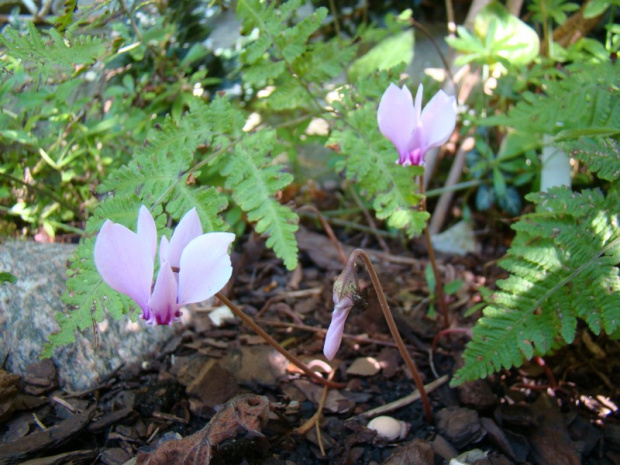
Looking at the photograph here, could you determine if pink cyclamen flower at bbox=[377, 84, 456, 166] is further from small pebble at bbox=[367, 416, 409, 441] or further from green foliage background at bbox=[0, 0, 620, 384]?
small pebble at bbox=[367, 416, 409, 441]

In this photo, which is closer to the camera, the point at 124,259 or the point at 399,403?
the point at 124,259

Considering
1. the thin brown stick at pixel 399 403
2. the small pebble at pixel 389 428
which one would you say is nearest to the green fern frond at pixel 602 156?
the thin brown stick at pixel 399 403

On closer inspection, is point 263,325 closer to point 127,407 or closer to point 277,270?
point 277,270

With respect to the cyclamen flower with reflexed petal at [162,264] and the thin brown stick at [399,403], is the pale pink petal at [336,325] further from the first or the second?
the thin brown stick at [399,403]

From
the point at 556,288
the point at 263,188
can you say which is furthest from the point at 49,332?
the point at 556,288

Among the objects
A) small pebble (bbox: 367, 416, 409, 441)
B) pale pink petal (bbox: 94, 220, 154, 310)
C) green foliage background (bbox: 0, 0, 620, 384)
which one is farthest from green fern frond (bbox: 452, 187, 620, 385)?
pale pink petal (bbox: 94, 220, 154, 310)

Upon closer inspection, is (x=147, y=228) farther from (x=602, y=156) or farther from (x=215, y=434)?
(x=602, y=156)
